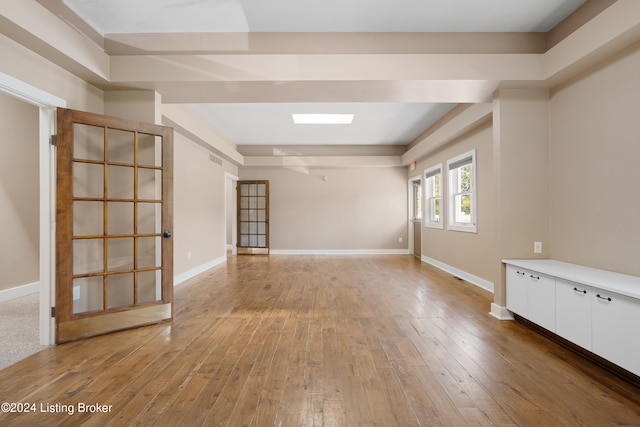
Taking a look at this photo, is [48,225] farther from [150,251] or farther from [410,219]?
[410,219]

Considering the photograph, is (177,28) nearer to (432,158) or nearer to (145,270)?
(145,270)

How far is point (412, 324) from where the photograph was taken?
118 inches

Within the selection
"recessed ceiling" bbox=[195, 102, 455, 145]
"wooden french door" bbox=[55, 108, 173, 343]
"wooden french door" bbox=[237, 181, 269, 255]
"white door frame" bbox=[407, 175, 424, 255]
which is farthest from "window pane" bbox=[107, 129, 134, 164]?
"white door frame" bbox=[407, 175, 424, 255]

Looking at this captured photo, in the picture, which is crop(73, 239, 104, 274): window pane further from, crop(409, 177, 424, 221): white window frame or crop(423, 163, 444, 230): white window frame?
crop(409, 177, 424, 221): white window frame

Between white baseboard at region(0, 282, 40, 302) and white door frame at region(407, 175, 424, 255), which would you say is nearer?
white baseboard at region(0, 282, 40, 302)

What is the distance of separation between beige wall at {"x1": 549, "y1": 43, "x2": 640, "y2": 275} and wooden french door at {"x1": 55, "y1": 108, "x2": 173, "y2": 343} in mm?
3942

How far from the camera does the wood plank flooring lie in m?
1.65

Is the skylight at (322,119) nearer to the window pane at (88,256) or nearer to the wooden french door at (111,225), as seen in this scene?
the wooden french door at (111,225)

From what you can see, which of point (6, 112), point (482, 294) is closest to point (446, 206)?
point (482, 294)

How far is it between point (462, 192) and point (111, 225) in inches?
198

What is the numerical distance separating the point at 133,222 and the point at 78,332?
105 cm

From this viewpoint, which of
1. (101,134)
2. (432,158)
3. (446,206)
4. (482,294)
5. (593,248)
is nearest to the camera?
(593,248)

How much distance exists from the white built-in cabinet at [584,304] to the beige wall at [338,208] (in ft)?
16.8

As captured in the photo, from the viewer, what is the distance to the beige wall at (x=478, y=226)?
4.26m
